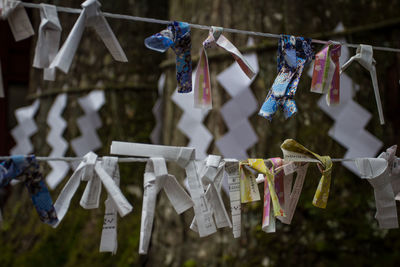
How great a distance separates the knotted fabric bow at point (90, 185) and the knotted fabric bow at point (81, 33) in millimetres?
170

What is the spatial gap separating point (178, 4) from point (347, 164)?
88 centimetres

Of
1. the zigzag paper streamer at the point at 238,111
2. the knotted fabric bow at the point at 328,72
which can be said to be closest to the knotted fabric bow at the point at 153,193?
the knotted fabric bow at the point at 328,72

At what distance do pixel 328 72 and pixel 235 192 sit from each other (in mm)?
334

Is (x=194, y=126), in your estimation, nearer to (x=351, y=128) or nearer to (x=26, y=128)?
(x=351, y=128)

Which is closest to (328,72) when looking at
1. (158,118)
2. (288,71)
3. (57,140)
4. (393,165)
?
(288,71)

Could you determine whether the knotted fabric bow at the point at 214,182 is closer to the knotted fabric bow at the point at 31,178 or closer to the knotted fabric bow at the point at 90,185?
the knotted fabric bow at the point at 90,185

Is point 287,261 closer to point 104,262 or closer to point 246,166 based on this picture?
point 246,166

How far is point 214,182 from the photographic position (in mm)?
871

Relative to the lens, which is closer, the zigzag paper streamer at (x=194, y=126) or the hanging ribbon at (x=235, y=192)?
the hanging ribbon at (x=235, y=192)

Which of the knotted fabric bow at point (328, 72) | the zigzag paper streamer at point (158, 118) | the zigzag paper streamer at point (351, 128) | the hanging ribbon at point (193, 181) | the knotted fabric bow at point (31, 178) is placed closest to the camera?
the knotted fabric bow at point (31, 178)

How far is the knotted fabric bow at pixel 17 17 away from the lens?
76 cm

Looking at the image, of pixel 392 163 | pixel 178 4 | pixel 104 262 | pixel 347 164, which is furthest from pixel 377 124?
pixel 104 262

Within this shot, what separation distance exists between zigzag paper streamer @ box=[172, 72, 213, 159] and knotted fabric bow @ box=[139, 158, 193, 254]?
0.68 metres

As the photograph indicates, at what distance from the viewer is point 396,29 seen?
1398 millimetres
